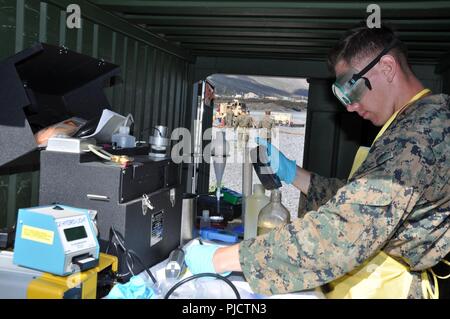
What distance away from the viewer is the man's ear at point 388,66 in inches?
72.7

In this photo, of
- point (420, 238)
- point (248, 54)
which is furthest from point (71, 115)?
point (248, 54)

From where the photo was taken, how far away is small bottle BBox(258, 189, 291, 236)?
2229mm

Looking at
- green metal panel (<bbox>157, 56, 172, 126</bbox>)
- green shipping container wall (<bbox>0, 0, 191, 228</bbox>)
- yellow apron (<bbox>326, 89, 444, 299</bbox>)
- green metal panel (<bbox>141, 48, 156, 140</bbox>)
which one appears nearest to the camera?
yellow apron (<bbox>326, 89, 444, 299</bbox>)

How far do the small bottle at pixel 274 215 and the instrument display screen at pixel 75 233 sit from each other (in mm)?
1064

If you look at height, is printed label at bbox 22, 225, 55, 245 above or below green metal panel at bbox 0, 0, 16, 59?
below

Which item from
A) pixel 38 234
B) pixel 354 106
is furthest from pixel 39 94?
pixel 354 106

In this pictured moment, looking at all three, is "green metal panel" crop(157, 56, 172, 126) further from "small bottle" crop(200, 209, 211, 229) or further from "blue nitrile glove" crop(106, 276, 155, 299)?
"blue nitrile glove" crop(106, 276, 155, 299)

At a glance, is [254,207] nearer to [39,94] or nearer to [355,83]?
[355,83]

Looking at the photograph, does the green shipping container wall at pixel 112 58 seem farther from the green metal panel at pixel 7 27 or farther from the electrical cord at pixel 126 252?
the electrical cord at pixel 126 252

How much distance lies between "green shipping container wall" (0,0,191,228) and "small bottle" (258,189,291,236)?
1305 mm

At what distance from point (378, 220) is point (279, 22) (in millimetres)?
2107

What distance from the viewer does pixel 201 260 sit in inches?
67.4

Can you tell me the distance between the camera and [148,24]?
348 centimetres

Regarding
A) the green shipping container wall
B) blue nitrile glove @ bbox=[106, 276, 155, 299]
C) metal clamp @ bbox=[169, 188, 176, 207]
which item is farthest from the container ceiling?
blue nitrile glove @ bbox=[106, 276, 155, 299]
